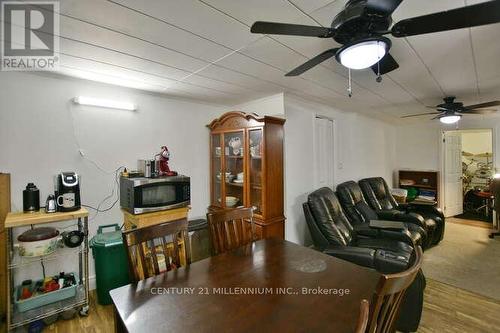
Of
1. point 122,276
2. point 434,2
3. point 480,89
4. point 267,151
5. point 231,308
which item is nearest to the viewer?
point 231,308

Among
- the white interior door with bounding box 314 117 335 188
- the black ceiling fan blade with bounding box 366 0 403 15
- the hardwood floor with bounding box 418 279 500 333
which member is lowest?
the hardwood floor with bounding box 418 279 500 333

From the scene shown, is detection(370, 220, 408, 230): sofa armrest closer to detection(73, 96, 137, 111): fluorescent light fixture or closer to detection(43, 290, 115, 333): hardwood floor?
detection(43, 290, 115, 333): hardwood floor

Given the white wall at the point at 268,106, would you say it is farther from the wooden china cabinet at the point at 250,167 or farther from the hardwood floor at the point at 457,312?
the hardwood floor at the point at 457,312

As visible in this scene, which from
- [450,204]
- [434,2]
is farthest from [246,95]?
[450,204]

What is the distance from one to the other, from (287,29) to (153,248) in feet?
4.72

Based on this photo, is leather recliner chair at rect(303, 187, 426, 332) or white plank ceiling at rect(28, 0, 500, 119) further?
leather recliner chair at rect(303, 187, 426, 332)

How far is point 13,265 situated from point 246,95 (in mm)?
2776

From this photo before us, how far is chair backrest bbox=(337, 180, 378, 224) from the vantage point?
3.50 m

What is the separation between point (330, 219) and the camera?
9.36 feet

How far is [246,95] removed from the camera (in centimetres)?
311

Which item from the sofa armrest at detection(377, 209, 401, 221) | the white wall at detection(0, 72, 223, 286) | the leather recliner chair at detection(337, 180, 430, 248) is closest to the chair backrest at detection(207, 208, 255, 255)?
the white wall at detection(0, 72, 223, 286)

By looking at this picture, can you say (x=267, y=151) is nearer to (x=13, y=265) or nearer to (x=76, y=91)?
(x=76, y=91)

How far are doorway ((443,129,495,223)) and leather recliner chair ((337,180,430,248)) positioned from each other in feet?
9.20

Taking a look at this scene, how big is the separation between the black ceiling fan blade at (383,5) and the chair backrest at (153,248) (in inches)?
61.8
